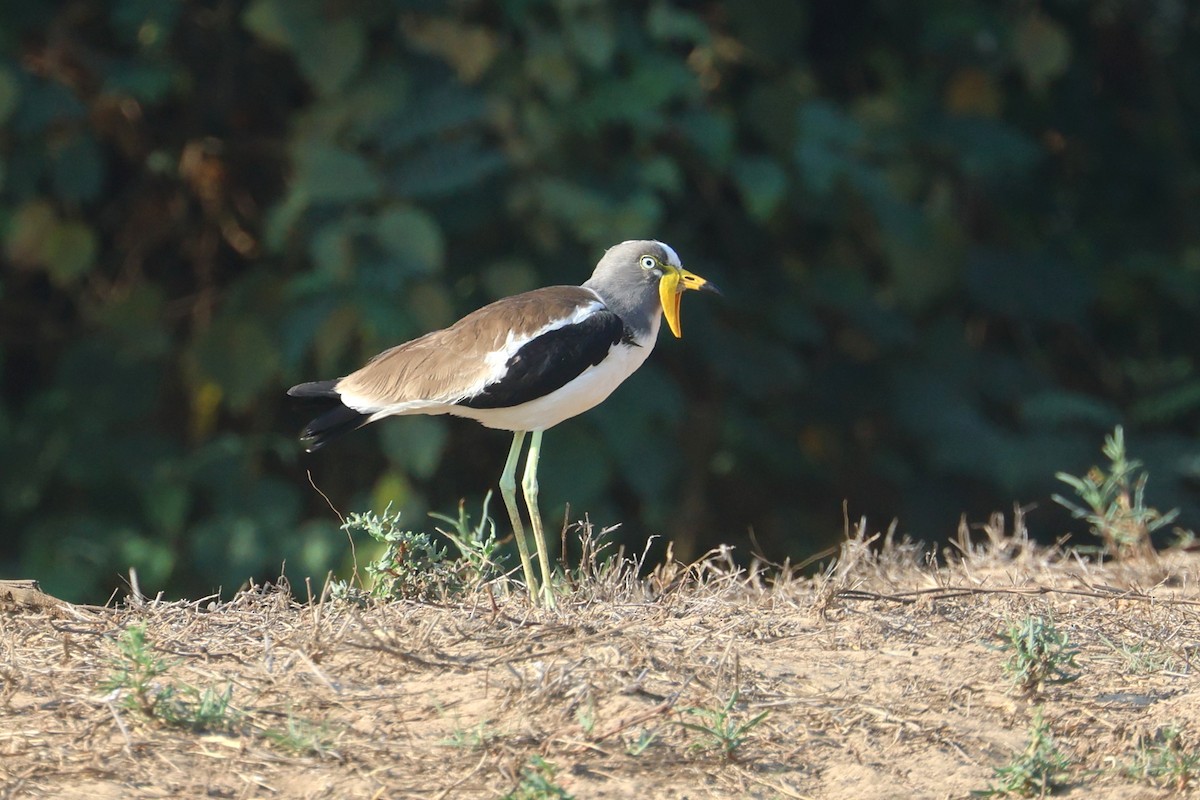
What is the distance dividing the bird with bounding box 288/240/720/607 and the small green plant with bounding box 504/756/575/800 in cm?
156

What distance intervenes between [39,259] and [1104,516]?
5.94 meters

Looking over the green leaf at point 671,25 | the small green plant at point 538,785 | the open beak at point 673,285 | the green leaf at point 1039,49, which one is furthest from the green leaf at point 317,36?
the small green plant at point 538,785

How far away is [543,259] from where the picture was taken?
8719mm

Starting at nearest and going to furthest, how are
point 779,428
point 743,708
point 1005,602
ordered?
point 743,708, point 1005,602, point 779,428

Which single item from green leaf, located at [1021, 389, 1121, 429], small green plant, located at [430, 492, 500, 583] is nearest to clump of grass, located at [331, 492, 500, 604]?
small green plant, located at [430, 492, 500, 583]

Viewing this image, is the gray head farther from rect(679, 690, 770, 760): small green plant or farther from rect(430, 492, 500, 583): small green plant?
rect(679, 690, 770, 760): small green plant

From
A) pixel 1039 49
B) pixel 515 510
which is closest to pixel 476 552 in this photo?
pixel 515 510

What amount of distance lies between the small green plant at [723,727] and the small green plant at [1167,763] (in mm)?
836

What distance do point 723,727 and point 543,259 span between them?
5.35m

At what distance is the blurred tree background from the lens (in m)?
8.53

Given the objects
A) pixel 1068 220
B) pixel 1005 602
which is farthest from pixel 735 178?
pixel 1005 602

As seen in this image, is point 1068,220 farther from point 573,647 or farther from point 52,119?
point 573,647

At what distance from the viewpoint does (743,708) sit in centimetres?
377

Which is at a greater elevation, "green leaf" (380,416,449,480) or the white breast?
the white breast
